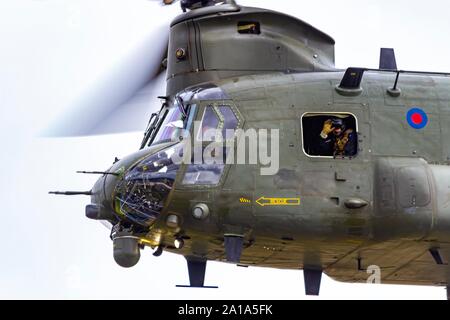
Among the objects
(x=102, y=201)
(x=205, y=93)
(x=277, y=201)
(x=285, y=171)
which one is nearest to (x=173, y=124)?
(x=205, y=93)

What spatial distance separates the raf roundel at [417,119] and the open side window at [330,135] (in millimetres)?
815

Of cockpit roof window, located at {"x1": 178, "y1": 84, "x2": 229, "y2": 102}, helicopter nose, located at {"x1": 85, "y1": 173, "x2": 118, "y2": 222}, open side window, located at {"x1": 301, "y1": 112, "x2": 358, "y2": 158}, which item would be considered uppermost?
cockpit roof window, located at {"x1": 178, "y1": 84, "x2": 229, "y2": 102}

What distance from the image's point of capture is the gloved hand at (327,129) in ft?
50.9

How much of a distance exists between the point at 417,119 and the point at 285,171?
2151mm

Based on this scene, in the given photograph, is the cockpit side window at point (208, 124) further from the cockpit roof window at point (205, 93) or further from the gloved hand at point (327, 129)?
the gloved hand at point (327, 129)

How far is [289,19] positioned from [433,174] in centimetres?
339

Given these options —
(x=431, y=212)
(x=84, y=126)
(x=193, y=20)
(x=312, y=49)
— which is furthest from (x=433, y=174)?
(x=84, y=126)

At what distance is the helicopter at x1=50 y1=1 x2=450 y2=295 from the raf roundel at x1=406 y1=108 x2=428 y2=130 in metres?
0.02

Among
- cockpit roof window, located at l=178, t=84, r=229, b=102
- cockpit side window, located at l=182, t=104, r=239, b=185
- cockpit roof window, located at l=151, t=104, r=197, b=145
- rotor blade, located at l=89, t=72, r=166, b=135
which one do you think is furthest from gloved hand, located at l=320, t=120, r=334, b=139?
rotor blade, located at l=89, t=72, r=166, b=135

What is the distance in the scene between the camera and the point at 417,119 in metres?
15.7

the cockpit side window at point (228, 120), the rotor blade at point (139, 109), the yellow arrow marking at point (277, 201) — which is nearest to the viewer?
the yellow arrow marking at point (277, 201)

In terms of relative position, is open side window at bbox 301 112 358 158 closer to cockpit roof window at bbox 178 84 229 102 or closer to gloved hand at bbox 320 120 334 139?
gloved hand at bbox 320 120 334 139

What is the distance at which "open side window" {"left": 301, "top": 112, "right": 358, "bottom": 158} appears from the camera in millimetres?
15383

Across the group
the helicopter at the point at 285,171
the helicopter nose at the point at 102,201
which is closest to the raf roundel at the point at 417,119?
the helicopter at the point at 285,171
